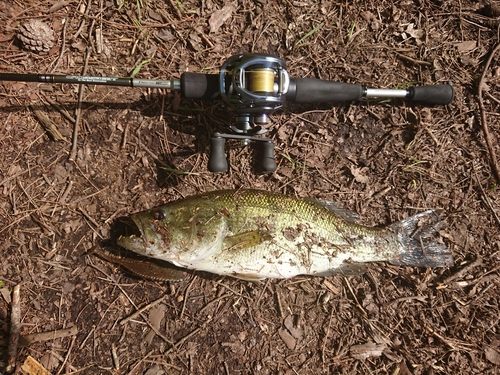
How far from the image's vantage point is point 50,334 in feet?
10.2

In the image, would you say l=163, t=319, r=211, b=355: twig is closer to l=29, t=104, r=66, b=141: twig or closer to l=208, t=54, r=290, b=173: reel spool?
l=208, t=54, r=290, b=173: reel spool

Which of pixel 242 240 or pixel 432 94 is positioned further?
pixel 432 94

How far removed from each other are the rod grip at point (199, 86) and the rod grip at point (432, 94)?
1.81 meters

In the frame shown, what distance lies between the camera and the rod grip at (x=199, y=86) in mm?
2732

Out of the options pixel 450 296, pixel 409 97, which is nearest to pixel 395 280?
pixel 450 296

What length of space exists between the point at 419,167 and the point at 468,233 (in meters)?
0.80

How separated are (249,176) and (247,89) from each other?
104 cm

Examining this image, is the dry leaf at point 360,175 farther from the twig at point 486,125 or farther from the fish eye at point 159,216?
the fish eye at point 159,216

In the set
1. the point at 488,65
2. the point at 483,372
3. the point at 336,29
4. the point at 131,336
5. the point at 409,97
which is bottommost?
the point at 483,372

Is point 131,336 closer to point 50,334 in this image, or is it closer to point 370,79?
point 50,334

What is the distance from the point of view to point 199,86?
A: 2.75 meters

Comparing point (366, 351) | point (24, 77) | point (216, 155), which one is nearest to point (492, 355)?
point (366, 351)

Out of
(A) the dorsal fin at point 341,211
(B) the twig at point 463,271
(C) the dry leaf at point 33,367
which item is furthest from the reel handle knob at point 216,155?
(B) the twig at point 463,271

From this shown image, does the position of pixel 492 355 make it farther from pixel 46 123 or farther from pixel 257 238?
pixel 46 123
